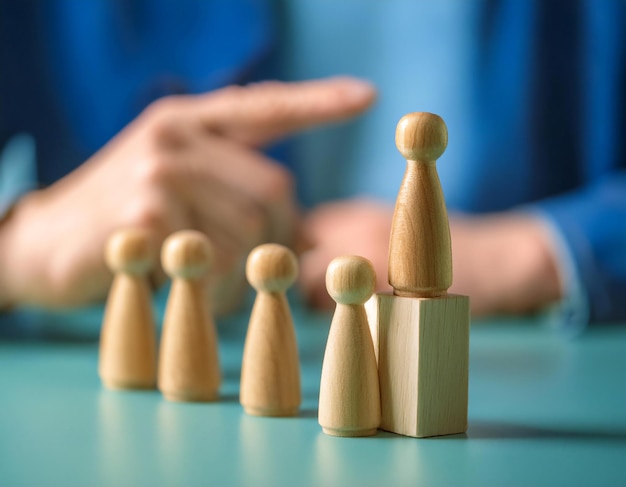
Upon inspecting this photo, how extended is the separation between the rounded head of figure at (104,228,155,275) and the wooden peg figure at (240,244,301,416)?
18cm

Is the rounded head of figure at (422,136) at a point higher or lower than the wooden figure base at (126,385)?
higher

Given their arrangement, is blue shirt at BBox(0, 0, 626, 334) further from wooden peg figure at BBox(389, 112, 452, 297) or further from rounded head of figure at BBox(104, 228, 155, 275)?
wooden peg figure at BBox(389, 112, 452, 297)

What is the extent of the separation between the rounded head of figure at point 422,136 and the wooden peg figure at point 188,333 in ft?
0.77

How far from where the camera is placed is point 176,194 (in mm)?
1208

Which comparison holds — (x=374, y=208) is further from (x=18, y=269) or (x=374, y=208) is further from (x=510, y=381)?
(x=510, y=381)

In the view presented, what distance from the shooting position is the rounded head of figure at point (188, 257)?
0.79m

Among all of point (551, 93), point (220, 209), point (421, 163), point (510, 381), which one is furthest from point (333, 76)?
point (421, 163)

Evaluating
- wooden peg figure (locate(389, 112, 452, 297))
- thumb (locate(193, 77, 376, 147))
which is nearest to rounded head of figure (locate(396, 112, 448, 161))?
wooden peg figure (locate(389, 112, 452, 297))

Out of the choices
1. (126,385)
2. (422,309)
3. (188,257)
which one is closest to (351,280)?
(422,309)

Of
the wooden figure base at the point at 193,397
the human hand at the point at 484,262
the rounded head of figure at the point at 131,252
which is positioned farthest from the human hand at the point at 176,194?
the wooden figure base at the point at 193,397

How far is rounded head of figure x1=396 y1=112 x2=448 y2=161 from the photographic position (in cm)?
65

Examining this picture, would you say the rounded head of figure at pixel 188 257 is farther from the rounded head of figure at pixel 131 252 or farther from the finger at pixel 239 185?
the finger at pixel 239 185

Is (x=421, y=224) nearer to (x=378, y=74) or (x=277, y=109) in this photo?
(x=277, y=109)

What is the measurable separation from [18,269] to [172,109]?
34 cm
